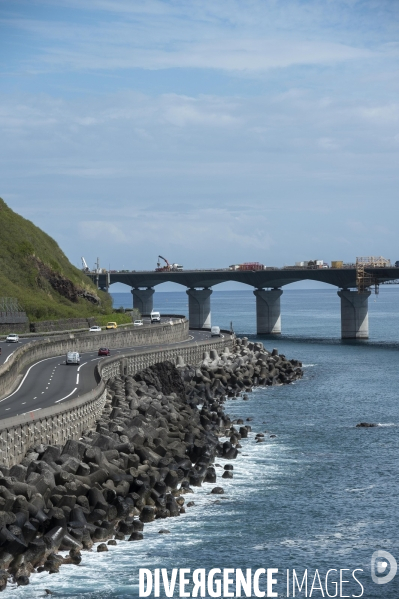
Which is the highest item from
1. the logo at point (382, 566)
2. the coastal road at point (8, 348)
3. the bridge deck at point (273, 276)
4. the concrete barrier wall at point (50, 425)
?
the bridge deck at point (273, 276)

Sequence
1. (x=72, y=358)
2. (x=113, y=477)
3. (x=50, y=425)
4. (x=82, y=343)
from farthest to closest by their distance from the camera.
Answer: (x=82, y=343) < (x=72, y=358) < (x=50, y=425) < (x=113, y=477)

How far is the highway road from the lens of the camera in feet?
168

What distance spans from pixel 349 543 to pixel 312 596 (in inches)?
216

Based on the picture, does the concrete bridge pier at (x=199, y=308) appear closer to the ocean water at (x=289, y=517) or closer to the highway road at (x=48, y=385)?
the highway road at (x=48, y=385)

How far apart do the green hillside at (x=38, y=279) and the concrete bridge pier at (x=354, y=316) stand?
39.3 meters

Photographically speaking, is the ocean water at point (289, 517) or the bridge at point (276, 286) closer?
the ocean water at point (289, 517)

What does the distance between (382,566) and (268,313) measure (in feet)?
472

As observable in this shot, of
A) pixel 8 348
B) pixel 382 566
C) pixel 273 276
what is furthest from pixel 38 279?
pixel 382 566

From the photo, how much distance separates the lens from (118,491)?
128 ft

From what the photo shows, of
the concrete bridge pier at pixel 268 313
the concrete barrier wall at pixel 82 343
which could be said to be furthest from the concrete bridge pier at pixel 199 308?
the concrete barrier wall at pixel 82 343

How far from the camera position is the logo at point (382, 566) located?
3359cm

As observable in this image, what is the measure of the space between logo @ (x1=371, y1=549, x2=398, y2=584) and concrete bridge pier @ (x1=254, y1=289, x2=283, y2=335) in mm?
139893

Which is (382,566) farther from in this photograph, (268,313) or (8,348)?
(268,313)

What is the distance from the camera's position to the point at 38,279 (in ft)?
447
